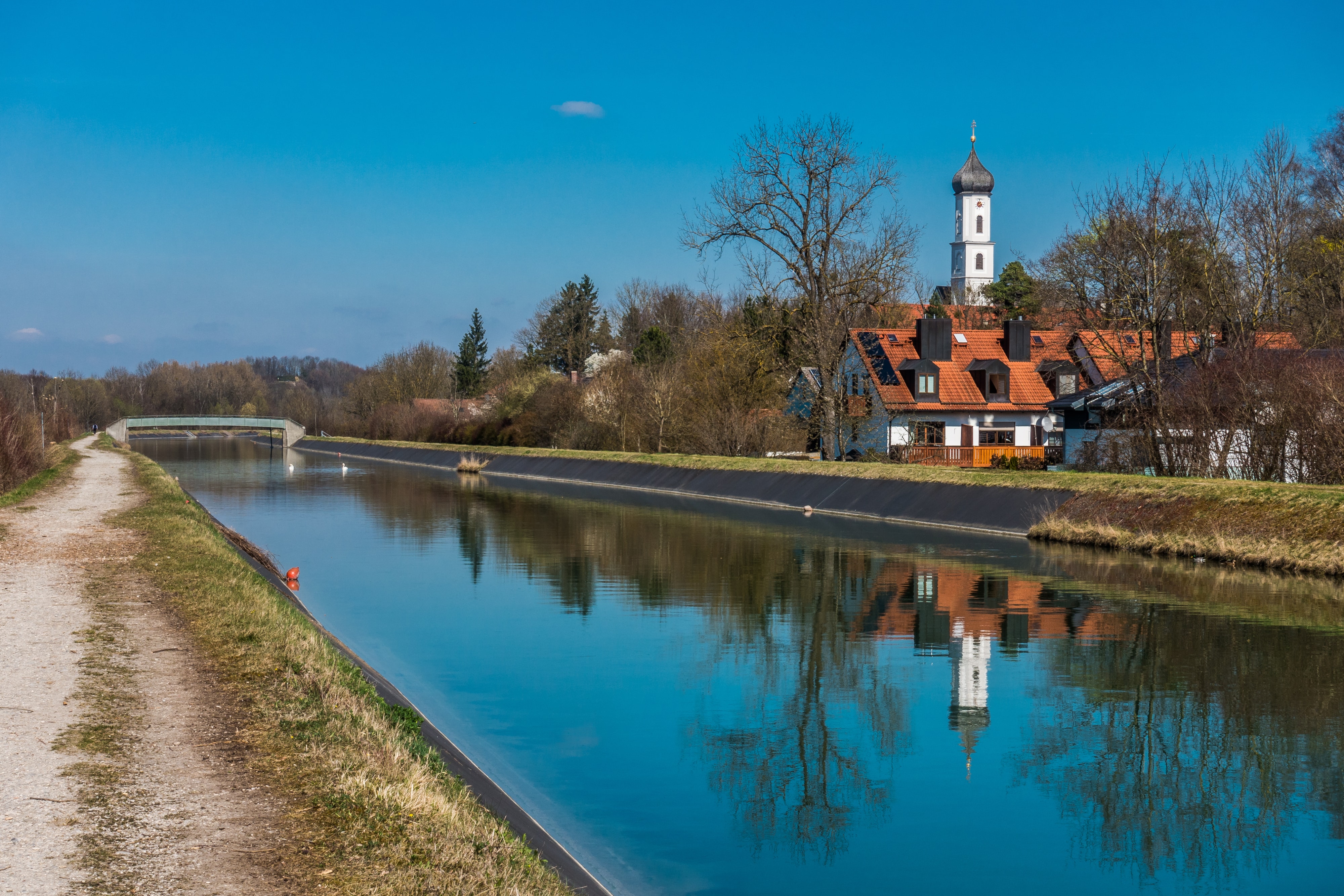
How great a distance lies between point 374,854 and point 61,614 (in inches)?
399

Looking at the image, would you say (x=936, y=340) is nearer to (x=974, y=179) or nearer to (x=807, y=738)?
(x=807, y=738)

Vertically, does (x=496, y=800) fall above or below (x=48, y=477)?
below

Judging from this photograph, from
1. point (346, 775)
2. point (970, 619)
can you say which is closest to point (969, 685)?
point (970, 619)

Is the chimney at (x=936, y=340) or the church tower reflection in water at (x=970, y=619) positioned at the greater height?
the chimney at (x=936, y=340)

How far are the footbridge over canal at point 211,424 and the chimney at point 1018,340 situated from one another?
91802mm

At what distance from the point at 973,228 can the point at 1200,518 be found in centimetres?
10878

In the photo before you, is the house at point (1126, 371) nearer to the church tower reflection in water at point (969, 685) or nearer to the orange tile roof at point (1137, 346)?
the orange tile roof at point (1137, 346)

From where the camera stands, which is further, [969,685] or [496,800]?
[969,685]

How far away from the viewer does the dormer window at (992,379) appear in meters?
58.8

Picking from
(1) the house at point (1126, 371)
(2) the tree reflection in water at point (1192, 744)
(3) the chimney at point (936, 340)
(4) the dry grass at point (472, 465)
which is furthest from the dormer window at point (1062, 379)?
(2) the tree reflection in water at point (1192, 744)

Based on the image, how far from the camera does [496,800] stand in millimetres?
10352

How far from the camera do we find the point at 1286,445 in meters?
30.6

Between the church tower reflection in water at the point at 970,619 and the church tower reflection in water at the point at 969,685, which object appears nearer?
the church tower reflection in water at the point at 969,685

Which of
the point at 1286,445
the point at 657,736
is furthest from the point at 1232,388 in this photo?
the point at 657,736
